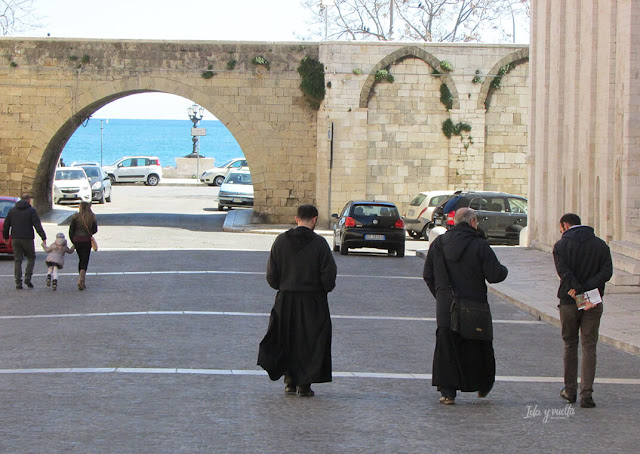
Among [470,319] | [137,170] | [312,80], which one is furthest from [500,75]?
[137,170]

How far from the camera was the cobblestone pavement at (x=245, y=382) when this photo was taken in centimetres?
703

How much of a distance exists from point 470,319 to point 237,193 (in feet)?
109

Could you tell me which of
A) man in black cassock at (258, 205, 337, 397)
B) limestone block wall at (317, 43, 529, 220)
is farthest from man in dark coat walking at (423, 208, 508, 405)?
limestone block wall at (317, 43, 529, 220)

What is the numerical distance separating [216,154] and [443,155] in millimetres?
149936

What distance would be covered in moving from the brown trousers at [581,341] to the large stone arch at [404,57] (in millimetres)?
26706

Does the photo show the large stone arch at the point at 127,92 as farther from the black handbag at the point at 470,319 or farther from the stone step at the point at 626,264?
the black handbag at the point at 470,319

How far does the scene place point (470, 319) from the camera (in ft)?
27.1

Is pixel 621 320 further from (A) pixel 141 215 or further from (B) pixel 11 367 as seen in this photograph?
(A) pixel 141 215

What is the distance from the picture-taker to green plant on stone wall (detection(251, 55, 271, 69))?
115ft

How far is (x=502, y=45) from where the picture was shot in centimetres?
3538

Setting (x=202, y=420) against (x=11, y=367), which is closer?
(x=202, y=420)

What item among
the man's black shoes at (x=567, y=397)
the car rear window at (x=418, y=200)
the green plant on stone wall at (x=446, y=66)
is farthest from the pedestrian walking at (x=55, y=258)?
the green plant on stone wall at (x=446, y=66)

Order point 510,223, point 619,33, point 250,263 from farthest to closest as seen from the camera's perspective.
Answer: point 510,223 < point 250,263 < point 619,33

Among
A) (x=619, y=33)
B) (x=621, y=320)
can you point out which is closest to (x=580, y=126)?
(x=619, y=33)
